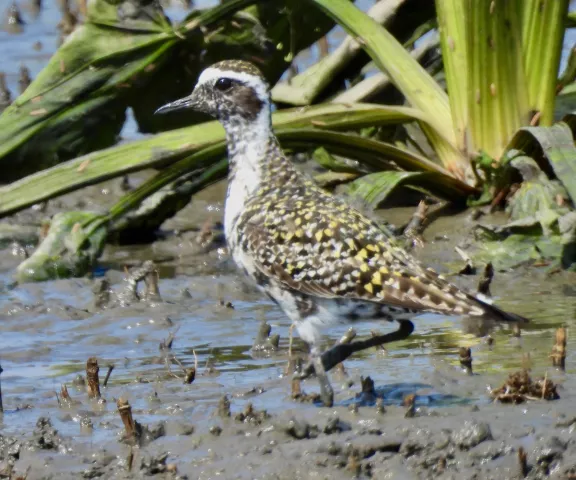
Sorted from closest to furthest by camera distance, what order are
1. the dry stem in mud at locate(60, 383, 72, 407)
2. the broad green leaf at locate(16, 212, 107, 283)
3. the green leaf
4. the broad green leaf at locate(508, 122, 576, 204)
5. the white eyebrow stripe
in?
the dry stem in mud at locate(60, 383, 72, 407) → the white eyebrow stripe → the broad green leaf at locate(508, 122, 576, 204) → the broad green leaf at locate(16, 212, 107, 283) → the green leaf

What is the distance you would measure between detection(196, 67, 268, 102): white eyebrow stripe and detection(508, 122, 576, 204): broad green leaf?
2.02m

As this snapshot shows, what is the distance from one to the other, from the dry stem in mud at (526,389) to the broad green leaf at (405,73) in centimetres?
335

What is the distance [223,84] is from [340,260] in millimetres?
1382

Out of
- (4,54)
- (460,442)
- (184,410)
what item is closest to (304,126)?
(184,410)

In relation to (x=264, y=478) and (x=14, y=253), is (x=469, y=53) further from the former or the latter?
(x=264, y=478)

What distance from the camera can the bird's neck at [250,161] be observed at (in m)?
6.52

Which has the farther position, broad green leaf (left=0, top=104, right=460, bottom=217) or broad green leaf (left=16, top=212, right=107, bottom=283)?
broad green leaf (left=16, top=212, right=107, bottom=283)

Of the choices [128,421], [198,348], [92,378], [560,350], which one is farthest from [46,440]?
[560,350]

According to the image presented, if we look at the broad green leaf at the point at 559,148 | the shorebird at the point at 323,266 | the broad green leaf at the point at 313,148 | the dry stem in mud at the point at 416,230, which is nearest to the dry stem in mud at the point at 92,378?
the shorebird at the point at 323,266

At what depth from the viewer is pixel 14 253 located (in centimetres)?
911

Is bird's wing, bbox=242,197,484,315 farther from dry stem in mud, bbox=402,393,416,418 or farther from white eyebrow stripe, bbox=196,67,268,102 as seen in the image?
white eyebrow stripe, bbox=196,67,268,102

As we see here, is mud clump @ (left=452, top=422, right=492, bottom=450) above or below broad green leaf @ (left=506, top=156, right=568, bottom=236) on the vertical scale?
below

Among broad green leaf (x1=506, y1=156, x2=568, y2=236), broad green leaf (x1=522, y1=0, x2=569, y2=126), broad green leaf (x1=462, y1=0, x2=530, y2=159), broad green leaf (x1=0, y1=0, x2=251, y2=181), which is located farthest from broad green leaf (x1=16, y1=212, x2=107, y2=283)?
broad green leaf (x1=522, y1=0, x2=569, y2=126)

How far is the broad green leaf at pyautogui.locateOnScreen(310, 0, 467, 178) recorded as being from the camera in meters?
8.66
